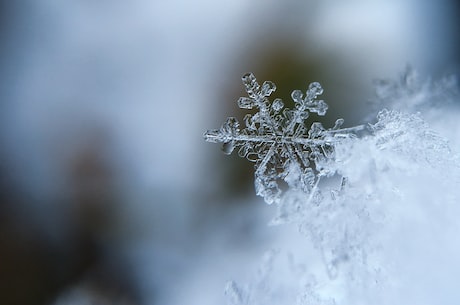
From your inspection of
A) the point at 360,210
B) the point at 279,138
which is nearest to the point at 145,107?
the point at 279,138

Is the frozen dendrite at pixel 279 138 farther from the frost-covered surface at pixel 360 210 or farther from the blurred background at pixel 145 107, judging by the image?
the blurred background at pixel 145 107

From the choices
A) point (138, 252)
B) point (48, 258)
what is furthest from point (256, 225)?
point (48, 258)

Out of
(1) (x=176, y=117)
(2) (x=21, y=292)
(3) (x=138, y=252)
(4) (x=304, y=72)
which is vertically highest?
(4) (x=304, y=72)

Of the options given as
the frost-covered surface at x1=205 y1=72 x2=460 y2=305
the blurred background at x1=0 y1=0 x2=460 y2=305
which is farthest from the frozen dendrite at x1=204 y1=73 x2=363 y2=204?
the blurred background at x1=0 y1=0 x2=460 y2=305

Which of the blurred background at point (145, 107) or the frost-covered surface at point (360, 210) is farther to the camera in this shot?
the blurred background at point (145, 107)

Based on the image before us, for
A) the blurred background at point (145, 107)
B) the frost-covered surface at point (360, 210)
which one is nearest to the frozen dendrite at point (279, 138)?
the frost-covered surface at point (360, 210)

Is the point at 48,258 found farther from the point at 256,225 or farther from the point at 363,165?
the point at 363,165
